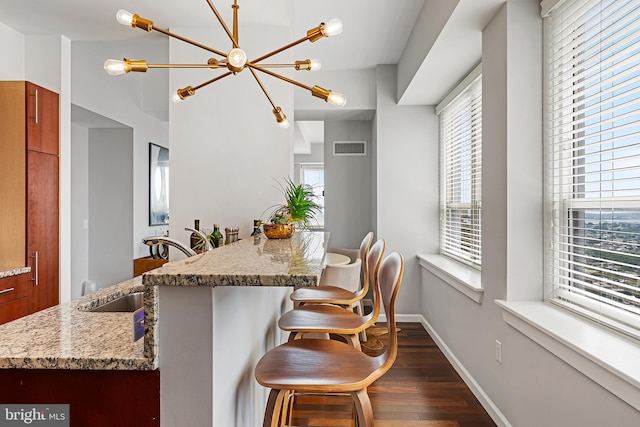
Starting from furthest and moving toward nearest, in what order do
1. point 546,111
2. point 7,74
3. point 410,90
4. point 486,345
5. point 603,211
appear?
1. point 410,90
2. point 7,74
3. point 486,345
4. point 546,111
5. point 603,211

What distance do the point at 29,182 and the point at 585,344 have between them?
11.0 feet

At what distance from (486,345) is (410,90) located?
2443mm

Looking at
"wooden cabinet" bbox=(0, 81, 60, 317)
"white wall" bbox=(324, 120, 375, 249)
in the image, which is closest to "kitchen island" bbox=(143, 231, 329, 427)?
"wooden cabinet" bbox=(0, 81, 60, 317)

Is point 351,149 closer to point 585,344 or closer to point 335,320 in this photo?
point 335,320

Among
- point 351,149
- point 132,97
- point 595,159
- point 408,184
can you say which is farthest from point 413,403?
point 132,97

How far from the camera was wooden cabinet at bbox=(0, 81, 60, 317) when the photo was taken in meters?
2.69

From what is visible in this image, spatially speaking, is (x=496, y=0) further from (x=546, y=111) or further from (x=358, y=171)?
(x=358, y=171)

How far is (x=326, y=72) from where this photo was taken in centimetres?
449

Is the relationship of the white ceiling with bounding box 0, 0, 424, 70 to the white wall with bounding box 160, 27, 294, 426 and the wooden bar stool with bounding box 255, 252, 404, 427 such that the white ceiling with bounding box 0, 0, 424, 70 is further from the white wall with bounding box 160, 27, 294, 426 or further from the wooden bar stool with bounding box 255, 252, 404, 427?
the wooden bar stool with bounding box 255, 252, 404, 427

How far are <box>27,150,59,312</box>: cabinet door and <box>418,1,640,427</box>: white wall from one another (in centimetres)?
308

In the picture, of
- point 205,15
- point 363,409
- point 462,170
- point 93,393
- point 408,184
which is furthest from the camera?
point 408,184

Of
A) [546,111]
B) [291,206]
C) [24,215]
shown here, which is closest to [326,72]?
[291,206]

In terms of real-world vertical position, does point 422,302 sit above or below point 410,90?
below

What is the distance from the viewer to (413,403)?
2.45 metres
